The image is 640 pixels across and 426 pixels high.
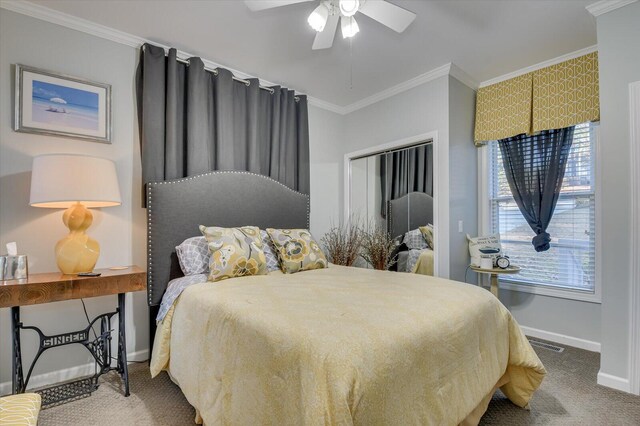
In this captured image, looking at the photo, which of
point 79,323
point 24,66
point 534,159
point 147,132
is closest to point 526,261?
point 534,159

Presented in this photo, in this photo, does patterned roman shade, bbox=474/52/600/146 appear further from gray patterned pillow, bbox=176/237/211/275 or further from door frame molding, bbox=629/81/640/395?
gray patterned pillow, bbox=176/237/211/275

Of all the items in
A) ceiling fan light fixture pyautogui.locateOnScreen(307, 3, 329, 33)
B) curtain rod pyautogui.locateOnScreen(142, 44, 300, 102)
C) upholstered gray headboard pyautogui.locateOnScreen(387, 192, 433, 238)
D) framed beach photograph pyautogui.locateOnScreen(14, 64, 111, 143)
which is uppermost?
curtain rod pyautogui.locateOnScreen(142, 44, 300, 102)

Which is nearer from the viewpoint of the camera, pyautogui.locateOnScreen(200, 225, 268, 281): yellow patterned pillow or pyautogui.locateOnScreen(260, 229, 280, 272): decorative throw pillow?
pyautogui.locateOnScreen(200, 225, 268, 281): yellow patterned pillow

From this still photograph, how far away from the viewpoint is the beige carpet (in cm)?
181

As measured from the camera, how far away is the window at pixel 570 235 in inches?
114

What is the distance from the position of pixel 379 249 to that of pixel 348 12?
2.41 m

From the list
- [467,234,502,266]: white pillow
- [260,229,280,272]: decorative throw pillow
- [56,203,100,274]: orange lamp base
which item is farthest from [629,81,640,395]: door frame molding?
[56,203,100,274]: orange lamp base

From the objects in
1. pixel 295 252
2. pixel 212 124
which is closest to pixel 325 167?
pixel 212 124

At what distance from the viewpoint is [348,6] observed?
1.82 meters

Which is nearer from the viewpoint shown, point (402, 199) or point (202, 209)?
point (202, 209)

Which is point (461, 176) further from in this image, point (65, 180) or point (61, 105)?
point (61, 105)

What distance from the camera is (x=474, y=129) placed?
3.47m

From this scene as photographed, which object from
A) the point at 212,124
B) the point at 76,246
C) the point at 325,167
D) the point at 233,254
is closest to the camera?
the point at 76,246

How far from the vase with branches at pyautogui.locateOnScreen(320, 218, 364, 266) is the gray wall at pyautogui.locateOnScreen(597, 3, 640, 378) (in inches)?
85.7
